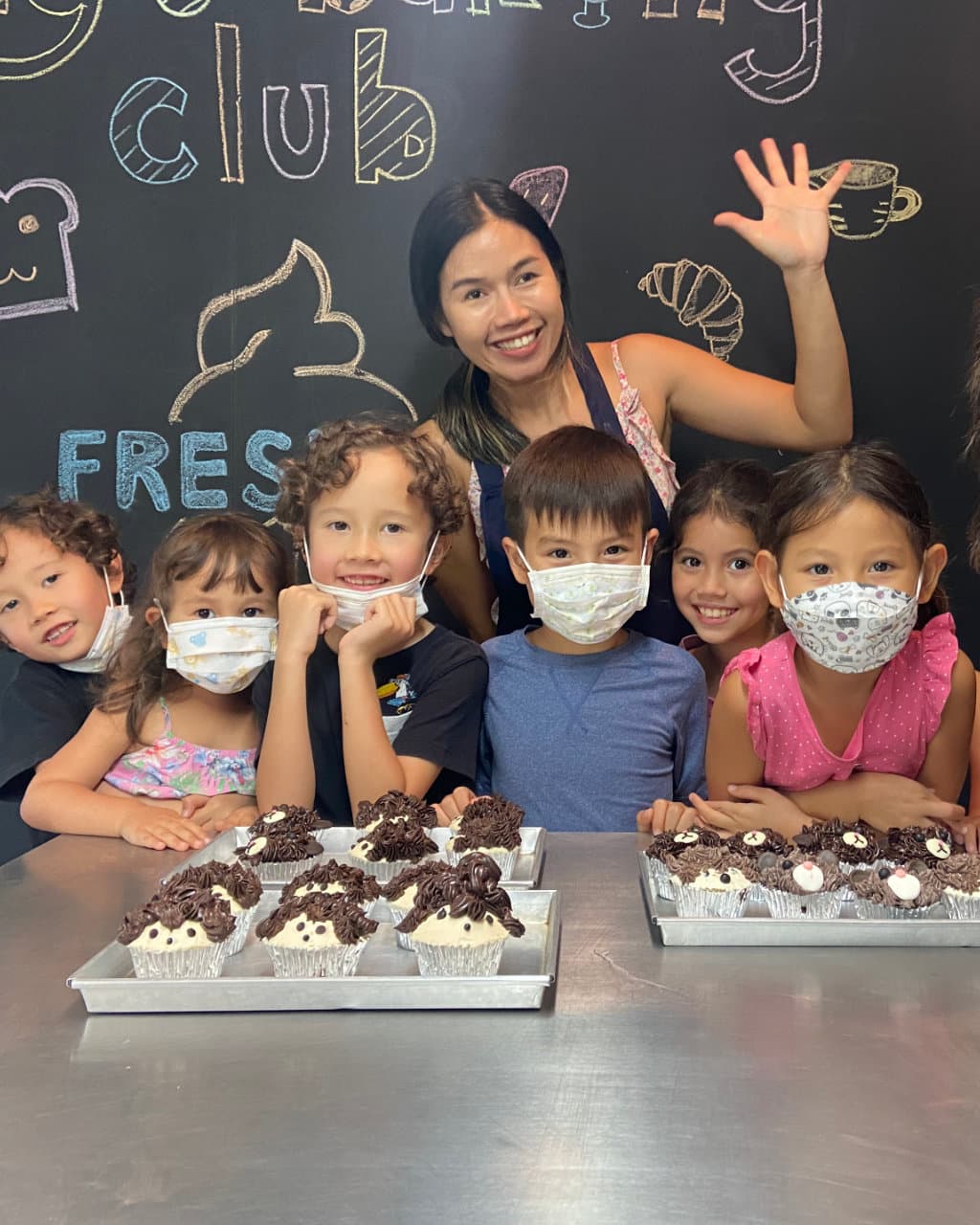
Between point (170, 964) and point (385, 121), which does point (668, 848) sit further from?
point (385, 121)

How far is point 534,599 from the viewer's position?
8.24 ft

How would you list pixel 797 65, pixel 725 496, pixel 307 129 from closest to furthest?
pixel 725 496
pixel 797 65
pixel 307 129

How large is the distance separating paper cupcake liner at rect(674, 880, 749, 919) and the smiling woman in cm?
152

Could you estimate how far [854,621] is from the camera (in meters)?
2.14

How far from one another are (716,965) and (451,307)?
2.05 m

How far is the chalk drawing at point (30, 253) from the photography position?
3.36 meters

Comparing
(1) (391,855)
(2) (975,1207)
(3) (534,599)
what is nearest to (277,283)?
(3) (534,599)

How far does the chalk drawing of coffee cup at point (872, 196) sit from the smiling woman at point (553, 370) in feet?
0.63

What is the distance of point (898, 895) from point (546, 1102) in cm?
66

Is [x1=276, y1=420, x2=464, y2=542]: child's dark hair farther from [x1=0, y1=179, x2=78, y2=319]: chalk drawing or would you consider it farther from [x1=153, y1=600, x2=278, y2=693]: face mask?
[x1=0, y1=179, x2=78, y2=319]: chalk drawing

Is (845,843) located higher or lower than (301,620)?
lower

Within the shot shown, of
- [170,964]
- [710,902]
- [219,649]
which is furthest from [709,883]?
[219,649]

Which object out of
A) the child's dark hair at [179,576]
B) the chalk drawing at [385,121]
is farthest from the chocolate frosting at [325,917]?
the chalk drawing at [385,121]

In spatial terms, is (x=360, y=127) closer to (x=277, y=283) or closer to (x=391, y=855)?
(x=277, y=283)
